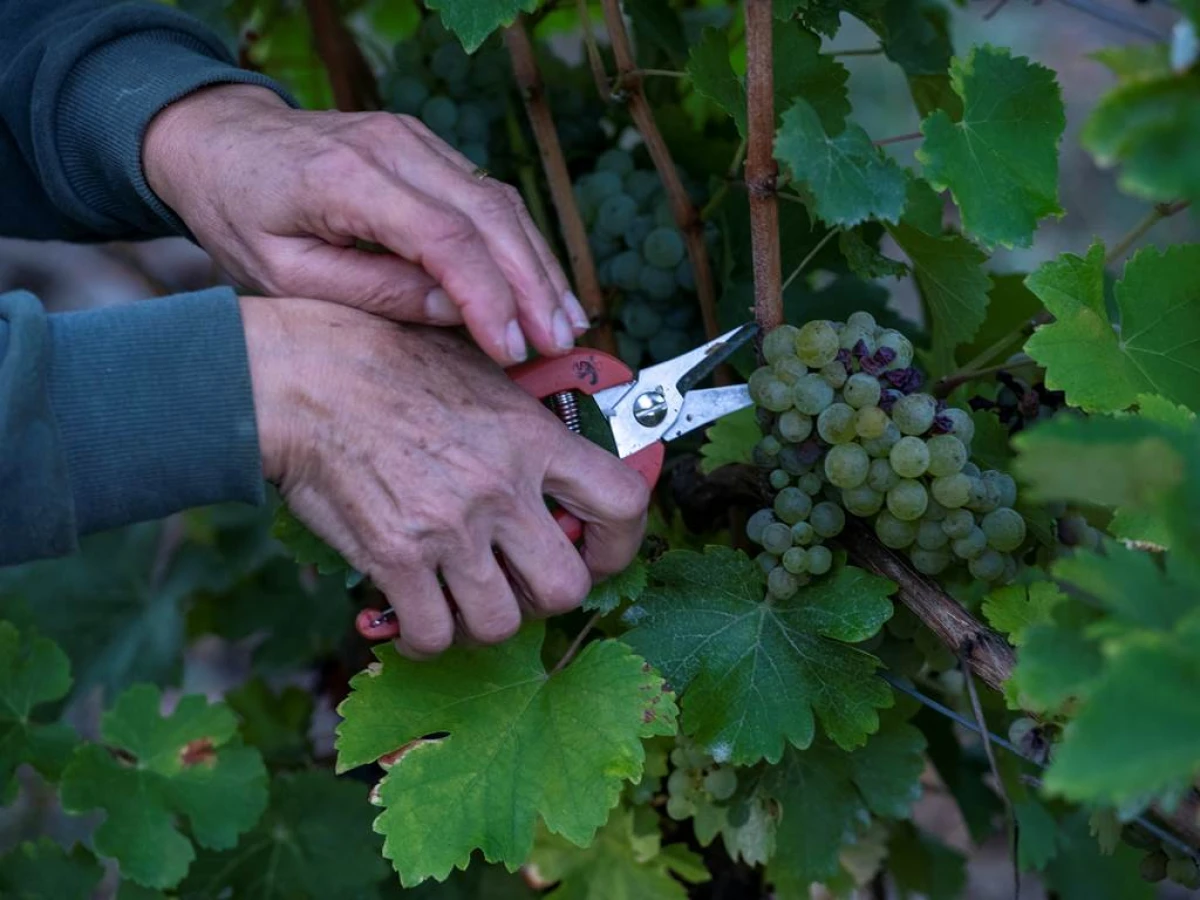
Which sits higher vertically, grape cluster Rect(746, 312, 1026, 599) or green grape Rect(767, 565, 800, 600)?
grape cluster Rect(746, 312, 1026, 599)

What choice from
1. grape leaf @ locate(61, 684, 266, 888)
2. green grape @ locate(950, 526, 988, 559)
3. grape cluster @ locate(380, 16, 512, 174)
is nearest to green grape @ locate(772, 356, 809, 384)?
green grape @ locate(950, 526, 988, 559)

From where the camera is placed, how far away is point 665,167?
1.50m

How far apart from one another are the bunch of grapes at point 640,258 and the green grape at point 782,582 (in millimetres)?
456

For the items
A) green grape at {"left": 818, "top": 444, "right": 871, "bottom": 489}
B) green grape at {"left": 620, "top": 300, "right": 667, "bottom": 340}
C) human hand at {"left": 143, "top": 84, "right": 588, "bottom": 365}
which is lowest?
green grape at {"left": 620, "top": 300, "right": 667, "bottom": 340}

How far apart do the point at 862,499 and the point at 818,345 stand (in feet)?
0.48

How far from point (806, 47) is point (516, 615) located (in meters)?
0.65

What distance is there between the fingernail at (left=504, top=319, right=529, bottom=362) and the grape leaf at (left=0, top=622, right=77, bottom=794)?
2.73 feet

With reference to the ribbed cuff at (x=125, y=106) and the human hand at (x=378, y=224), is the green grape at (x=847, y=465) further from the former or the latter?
the ribbed cuff at (x=125, y=106)

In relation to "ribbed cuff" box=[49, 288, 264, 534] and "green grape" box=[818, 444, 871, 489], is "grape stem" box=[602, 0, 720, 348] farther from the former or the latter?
Answer: "ribbed cuff" box=[49, 288, 264, 534]

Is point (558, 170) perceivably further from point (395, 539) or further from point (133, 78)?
point (395, 539)

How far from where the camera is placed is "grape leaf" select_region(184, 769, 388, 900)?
173cm

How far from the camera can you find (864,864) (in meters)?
1.74

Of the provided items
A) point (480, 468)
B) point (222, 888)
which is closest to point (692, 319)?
point (480, 468)

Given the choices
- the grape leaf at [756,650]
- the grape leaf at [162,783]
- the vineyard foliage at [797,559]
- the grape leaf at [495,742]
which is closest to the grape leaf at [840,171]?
the vineyard foliage at [797,559]
